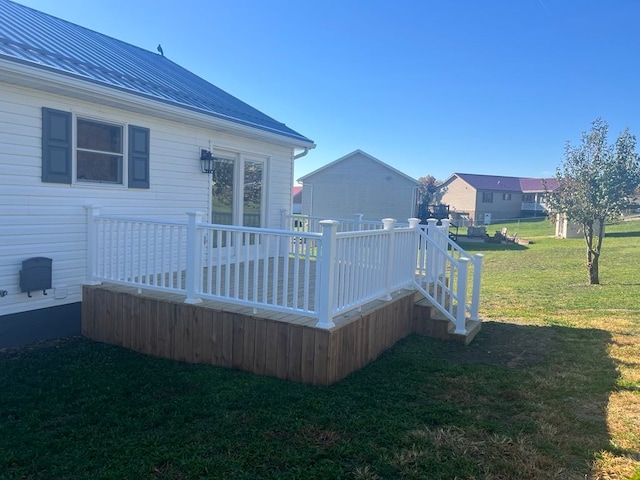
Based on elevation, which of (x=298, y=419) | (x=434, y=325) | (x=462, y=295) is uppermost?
(x=462, y=295)

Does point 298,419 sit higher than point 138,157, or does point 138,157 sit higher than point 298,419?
point 138,157

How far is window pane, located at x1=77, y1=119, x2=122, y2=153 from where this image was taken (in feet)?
18.1

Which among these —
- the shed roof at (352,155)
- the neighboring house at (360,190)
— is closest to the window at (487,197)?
the neighboring house at (360,190)

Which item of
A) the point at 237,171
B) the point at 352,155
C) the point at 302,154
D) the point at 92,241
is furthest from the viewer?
the point at 352,155

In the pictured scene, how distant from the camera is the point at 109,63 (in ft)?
20.9

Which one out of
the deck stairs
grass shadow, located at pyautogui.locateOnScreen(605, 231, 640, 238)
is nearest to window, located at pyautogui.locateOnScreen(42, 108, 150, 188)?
the deck stairs

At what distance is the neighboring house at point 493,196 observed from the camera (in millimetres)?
46441

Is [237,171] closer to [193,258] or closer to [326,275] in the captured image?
[193,258]

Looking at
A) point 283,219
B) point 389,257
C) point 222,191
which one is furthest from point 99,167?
point 283,219

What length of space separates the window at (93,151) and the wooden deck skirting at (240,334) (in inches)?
55.6

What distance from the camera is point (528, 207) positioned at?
49.6m

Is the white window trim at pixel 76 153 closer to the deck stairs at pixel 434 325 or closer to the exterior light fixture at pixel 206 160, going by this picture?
the exterior light fixture at pixel 206 160

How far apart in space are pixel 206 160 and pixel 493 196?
4489 centimetres

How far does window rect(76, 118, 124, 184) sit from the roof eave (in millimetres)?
330
